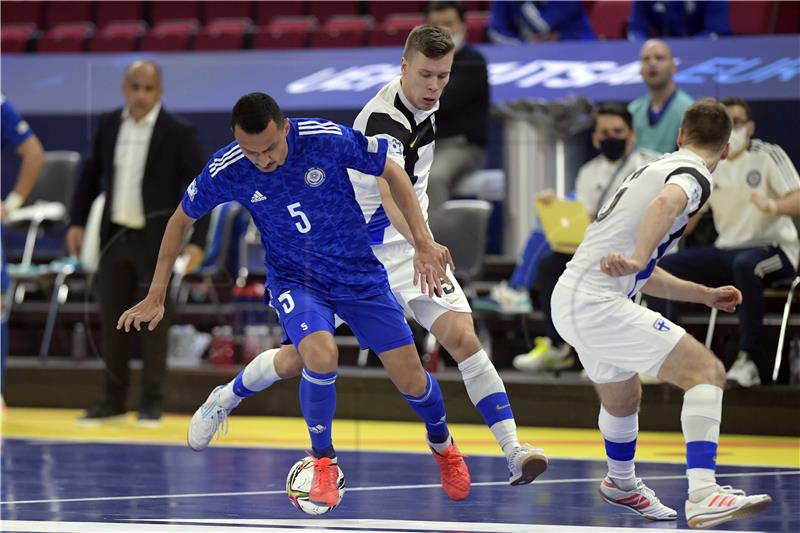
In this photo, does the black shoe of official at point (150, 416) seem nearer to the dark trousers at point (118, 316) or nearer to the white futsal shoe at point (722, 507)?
the dark trousers at point (118, 316)

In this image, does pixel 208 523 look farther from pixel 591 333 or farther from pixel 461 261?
pixel 461 261

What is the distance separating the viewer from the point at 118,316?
6.31 m

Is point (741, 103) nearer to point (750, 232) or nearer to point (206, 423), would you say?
point (750, 232)

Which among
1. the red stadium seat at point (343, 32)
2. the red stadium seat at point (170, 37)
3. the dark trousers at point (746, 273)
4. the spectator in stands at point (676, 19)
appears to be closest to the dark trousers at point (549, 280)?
the dark trousers at point (746, 273)

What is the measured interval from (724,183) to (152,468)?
10.0 ft

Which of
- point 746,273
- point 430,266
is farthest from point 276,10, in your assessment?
point 430,266

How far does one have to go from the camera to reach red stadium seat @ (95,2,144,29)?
13.8 metres

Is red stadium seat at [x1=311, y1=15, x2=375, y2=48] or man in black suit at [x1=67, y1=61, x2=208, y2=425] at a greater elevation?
red stadium seat at [x1=311, y1=15, x2=375, y2=48]

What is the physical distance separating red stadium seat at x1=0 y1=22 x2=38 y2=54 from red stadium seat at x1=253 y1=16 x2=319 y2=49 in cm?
231

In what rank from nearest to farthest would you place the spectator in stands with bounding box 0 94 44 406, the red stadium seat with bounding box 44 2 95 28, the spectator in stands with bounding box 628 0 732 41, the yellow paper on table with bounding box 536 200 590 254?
the yellow paper on table with bounding box 536 200 590 254 < the spectator in stands with bounding box 0 94 44 406 < the spectator in stands with bounding box 628 0 732 41 < the red stadium seat with bounding box 44 2 95 28

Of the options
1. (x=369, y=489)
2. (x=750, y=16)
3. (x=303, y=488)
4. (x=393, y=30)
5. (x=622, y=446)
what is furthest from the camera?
(x=393, y=30)

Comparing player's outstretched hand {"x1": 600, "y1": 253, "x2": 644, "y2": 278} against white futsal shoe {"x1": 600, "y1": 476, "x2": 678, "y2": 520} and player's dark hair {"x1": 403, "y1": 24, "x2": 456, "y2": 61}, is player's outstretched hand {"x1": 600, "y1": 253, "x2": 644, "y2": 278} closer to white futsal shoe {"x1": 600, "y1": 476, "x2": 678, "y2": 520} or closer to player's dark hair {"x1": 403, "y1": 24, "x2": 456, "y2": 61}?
white futsal shoe {"x1": 600, "y1": 476, "x2": 678, "y2": 520}

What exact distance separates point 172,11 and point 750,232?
8508 millimetres

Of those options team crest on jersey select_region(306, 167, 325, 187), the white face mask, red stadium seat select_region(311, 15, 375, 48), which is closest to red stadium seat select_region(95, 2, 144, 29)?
red stadium seat select_region(311, 15, 375, 48)
